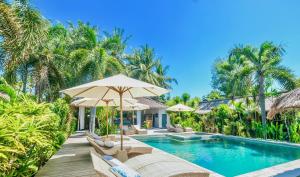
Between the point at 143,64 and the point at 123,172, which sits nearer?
the point at 123,172

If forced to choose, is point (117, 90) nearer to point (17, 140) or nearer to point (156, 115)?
point (17, 140)

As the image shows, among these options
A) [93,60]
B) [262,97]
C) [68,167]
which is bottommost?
[68,167]

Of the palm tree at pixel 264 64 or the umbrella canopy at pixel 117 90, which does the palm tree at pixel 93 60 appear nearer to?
the umbrella canopy at pixel 117 90

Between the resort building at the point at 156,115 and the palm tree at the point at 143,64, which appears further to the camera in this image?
the palm tree at the point at 143,64

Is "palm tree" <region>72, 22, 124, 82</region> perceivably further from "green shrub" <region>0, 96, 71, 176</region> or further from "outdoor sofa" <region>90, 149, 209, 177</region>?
"outdoor sofa" <region>90, 149, 209, 177</region>

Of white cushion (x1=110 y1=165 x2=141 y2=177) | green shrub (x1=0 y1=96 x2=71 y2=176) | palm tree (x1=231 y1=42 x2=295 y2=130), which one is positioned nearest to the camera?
green shrub (x1=0 y1=96 x2=71 y2=176)

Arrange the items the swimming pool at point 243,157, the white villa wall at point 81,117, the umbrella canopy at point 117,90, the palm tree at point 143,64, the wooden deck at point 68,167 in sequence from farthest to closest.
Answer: the palm tree at point 143,64
the white villa wall at point 81,117
the swimming pool at point 243,157
the umbrella canopy at point 117,90
the wooden deck at point 68,167

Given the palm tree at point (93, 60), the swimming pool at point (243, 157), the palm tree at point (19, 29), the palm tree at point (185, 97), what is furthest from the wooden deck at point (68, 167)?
the palm tree at point (185, 97)

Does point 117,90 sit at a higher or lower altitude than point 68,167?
higher

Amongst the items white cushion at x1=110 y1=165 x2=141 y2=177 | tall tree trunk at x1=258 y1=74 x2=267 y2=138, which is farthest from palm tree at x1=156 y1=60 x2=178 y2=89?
white cushion at x1=110 y1=165 x2=141 y2=177

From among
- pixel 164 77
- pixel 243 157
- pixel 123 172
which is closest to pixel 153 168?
pixel 123 172

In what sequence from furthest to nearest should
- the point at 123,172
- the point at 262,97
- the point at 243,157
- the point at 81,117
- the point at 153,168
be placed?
1. the point at 81,117
2. the point at 262,97
3. the point at 243,157
4. the point at 153,168
5. the point at 123,172

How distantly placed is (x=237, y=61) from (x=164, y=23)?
43.9 feet

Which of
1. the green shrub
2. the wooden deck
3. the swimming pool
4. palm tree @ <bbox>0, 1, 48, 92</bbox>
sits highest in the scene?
palm tree @ <bbox>0, 1, 48, 92</bbox>
